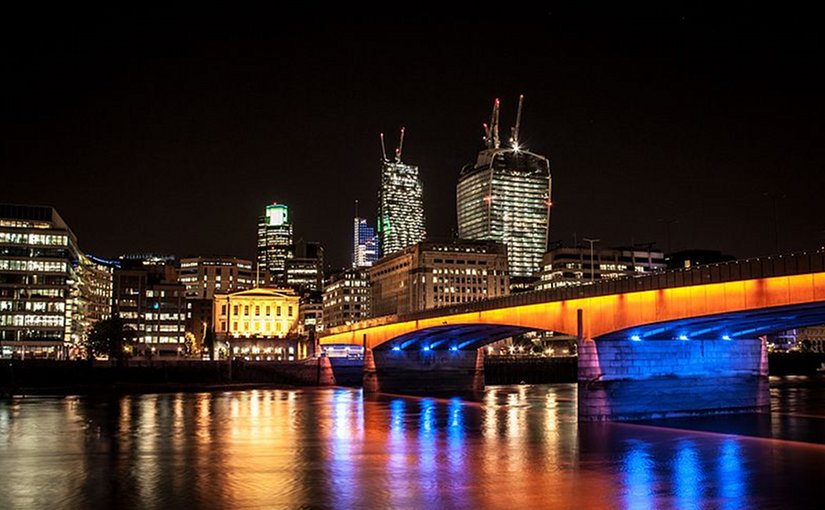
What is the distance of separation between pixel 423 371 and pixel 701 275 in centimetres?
6071

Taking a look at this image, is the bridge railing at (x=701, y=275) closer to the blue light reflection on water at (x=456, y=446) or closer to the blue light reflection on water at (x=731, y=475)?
the blue light reflection on water at (x=731, y=475)

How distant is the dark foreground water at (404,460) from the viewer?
107ft

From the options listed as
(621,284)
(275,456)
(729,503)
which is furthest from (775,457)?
(275,456)

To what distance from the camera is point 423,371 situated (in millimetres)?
112750

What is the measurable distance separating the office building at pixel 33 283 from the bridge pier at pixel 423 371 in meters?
72.8

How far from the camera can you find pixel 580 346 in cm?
6481

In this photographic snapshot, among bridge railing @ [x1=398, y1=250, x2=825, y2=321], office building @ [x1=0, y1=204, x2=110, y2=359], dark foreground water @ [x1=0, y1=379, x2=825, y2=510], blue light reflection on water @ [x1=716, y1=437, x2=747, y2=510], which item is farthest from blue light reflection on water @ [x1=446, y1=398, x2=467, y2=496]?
office building @ [x1=0, y1=204, x2=110, y2=359]

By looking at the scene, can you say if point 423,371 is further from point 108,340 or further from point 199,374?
point 108,340

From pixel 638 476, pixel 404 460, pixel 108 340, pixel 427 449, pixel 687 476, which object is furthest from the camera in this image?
pixel 108 340

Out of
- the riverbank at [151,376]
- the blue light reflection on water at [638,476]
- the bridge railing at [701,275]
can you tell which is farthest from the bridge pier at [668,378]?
the riverbank at [151,376]

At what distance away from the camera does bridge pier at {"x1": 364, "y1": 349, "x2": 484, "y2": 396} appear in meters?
111

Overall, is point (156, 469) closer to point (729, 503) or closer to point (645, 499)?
point (645, 499)

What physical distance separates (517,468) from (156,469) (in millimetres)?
17086

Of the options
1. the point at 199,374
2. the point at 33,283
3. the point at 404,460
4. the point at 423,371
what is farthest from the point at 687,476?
the point at 33,283
